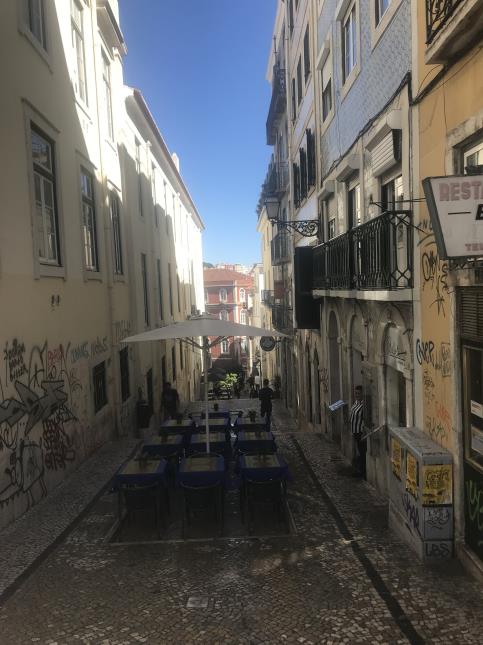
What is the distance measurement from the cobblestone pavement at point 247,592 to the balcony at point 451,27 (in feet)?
16.1

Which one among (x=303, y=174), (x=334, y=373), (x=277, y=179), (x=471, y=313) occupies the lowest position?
(x=334, y=373)

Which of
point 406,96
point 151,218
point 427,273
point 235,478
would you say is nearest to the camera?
point 427,273

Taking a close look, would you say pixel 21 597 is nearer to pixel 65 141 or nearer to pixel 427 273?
pixel 427 273

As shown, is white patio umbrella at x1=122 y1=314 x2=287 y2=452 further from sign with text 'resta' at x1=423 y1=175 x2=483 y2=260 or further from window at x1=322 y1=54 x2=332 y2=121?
window at x1=322 y1=54 x2=332 y2=121

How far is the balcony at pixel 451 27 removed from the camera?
4367mm

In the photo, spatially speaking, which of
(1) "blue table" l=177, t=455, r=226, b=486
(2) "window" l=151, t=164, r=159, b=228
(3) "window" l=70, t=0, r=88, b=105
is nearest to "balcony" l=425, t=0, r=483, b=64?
(1) "blue table" l=177, t=455, r=226, b=486

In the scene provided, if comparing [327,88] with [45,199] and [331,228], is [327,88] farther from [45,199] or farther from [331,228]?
[45,199]

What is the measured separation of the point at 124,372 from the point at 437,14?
35.3ft

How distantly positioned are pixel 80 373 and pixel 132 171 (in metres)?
8.32

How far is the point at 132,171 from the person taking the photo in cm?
1596

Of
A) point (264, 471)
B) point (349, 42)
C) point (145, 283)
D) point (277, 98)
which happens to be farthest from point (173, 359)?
point (264, 471)

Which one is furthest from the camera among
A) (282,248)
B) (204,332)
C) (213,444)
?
(282,248)

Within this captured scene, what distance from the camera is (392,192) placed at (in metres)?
7.88

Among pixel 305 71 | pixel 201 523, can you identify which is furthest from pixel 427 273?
pixel 305 71
